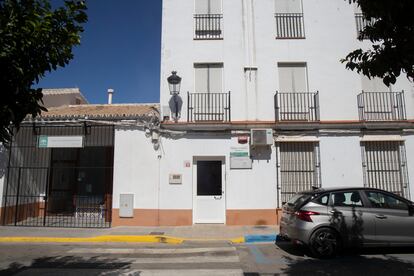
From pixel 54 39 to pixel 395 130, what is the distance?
11464 millimetres

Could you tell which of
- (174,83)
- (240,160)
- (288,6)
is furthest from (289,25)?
(240,160)

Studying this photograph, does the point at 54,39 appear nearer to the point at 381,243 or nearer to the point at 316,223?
the point at 316,223

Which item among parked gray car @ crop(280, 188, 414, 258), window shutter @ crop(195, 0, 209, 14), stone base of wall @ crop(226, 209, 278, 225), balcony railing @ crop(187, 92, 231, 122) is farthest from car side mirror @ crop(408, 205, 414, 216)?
window shutter @ crop(195, 0, 209, 14)

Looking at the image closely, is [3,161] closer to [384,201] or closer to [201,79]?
[201,79]

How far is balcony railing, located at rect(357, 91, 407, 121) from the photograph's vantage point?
11.9 m

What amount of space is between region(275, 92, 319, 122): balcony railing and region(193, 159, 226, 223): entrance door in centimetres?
289

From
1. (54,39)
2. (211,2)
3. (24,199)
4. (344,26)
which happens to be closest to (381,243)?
(54,39)

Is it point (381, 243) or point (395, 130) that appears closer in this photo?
point (381, 243)

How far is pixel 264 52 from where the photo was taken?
1234cm

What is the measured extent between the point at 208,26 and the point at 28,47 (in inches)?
380

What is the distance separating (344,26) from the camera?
12484 millimetres

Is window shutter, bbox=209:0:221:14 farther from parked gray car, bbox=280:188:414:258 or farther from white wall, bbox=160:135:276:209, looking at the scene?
parked gray car, bbox=280:188:414:258

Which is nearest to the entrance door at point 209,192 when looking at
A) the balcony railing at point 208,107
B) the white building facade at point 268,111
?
the white building facade at point 268,111

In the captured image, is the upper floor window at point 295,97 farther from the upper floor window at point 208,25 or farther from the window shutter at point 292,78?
the upper floor window at point 208,25
